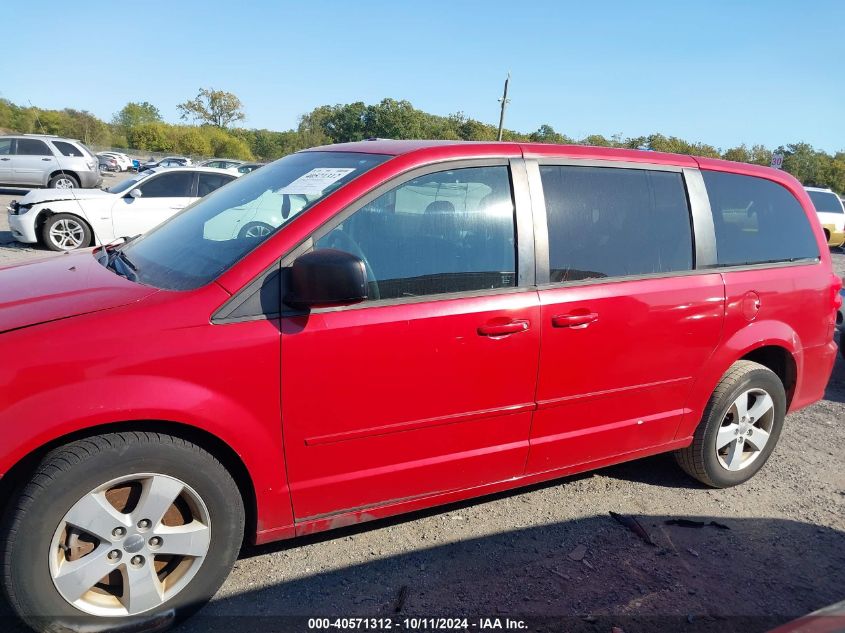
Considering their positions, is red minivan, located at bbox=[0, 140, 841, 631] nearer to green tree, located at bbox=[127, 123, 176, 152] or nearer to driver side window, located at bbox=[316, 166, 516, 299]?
driver side window, located at bbox=[316, 166, 516, 299]

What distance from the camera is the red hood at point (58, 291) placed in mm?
2199

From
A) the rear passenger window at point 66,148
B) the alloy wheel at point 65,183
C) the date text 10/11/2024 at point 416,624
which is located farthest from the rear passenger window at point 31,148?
the date text 10/11/2024 at point 416,624

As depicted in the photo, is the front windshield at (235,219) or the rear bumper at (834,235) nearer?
the front windshield at (235,219)

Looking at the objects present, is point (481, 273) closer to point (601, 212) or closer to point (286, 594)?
point (601, 212)

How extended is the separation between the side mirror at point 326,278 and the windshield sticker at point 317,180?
0.48 metres

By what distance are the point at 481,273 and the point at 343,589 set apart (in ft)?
4.80

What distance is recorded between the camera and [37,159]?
17.6 m


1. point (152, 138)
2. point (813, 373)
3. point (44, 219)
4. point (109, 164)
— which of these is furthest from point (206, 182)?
point (152, 138)

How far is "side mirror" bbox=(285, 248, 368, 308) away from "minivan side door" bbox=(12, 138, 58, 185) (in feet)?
60.4

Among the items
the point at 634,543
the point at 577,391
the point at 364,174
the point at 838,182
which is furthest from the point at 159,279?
the point at 838,182

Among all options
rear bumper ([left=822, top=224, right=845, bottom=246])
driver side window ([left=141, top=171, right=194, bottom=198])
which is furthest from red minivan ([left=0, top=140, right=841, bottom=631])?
rear bumper ([left=822, top=224, right=845, bottom=246])

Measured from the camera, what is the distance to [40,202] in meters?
9.78

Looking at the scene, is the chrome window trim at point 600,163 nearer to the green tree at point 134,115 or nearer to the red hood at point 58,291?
the red hood at point 58,291

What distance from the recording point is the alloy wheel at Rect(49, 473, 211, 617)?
6.98ft
